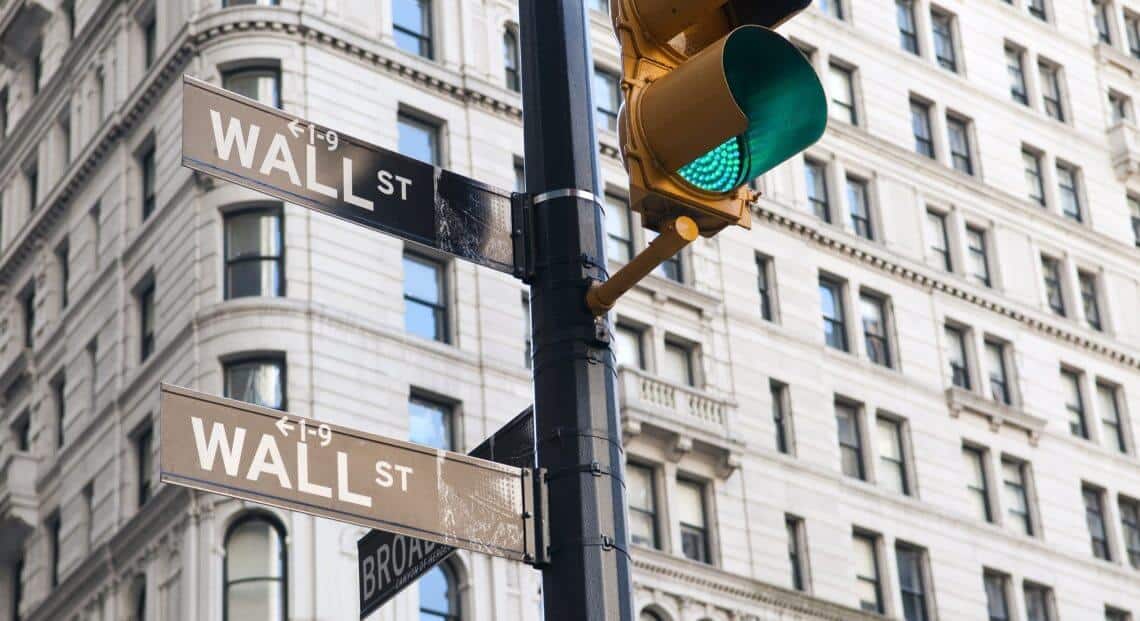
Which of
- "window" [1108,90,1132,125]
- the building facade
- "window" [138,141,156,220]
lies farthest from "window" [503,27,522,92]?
"window" [1108,90,1132,125]

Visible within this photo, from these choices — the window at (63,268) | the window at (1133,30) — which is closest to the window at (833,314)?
the window at (63,268)

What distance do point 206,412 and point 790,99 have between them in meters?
2.21

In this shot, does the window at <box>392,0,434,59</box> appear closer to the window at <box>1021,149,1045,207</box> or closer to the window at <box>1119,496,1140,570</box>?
the window at <box>1021,149,1045,207</box>

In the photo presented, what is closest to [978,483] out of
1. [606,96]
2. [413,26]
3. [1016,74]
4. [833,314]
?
[833,314]

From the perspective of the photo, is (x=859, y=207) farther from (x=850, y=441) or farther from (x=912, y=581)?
(x=912, y=581)

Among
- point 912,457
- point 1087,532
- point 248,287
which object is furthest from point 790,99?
point 1087,532

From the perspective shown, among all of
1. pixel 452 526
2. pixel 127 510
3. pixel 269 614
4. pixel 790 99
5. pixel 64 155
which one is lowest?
pixel 452 526

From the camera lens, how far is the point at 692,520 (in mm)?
41156

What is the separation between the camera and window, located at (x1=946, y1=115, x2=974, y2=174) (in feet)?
170

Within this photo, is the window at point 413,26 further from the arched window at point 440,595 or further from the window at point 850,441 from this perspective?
the window at point 850,441

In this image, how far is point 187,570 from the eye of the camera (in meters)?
35.2

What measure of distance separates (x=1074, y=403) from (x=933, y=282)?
5541 millimetres

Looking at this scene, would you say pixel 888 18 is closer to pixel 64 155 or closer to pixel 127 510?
pixel 64 155

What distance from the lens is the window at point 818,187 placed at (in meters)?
47.7
